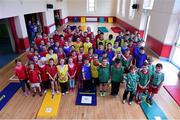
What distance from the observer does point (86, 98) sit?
3.96m

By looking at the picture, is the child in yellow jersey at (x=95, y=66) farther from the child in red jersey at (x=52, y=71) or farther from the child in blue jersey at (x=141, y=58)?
the child in blue jersey at (x=141, y=58)

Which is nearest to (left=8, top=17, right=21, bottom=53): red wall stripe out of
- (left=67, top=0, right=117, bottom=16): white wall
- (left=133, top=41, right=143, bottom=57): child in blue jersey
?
(left=133, top=41, right=143, bottom=57): child in blue jersey

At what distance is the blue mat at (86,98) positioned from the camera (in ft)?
12.3

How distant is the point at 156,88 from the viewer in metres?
3.53

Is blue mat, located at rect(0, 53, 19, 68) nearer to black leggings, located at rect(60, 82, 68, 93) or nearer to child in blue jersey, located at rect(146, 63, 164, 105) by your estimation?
black leggings, located at rect(60, 82, 68, 93)

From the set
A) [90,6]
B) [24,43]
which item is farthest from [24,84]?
[90,6]

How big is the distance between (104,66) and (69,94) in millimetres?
1428

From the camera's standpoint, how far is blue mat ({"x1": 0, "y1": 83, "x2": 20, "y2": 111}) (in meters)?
3.86

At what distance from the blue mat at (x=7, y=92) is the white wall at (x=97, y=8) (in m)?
15.3

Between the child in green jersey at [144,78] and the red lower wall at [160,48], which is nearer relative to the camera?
the child in green jersey at [144,78]

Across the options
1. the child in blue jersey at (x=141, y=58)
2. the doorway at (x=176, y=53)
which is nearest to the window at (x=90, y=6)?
the doorway at (x=176, y=53)

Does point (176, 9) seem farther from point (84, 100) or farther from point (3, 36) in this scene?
point (3, 36)

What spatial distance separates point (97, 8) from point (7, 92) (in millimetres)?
Result: 15929

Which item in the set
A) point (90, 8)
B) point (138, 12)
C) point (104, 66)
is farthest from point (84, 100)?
point (90, 8)
